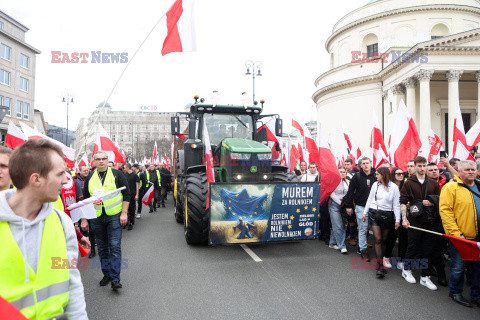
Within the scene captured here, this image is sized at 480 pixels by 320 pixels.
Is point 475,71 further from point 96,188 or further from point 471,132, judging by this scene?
point 96,188

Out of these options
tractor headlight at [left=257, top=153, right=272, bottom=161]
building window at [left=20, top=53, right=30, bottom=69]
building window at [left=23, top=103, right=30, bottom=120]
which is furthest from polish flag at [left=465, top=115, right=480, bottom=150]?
building window at [left=20, top=53, right=30, bottom=69]

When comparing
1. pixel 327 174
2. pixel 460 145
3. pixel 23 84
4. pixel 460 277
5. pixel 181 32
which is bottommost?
pixel 460 277

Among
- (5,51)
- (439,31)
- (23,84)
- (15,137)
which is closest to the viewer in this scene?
(15,137)

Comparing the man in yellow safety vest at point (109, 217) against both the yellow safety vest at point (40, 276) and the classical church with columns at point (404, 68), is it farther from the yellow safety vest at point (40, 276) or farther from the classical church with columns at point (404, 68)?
the classical church with columns at point (404, 68)

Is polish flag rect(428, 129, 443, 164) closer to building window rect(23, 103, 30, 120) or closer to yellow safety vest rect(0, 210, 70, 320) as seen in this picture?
yellow safety vest rect(0, 210, 70, 320)

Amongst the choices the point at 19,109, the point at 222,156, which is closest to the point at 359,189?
the point at 222,156

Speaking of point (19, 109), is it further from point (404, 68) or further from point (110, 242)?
point (110, 242)

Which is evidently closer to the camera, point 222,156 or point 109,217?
point 109,217

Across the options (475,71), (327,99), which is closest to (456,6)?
(475,71)

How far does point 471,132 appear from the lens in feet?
26.5

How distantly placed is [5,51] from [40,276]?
44.7 meters

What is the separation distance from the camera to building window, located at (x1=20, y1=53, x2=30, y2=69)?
39656mm

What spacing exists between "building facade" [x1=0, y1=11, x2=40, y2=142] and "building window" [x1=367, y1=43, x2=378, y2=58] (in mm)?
38818

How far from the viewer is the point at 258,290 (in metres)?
4.82
